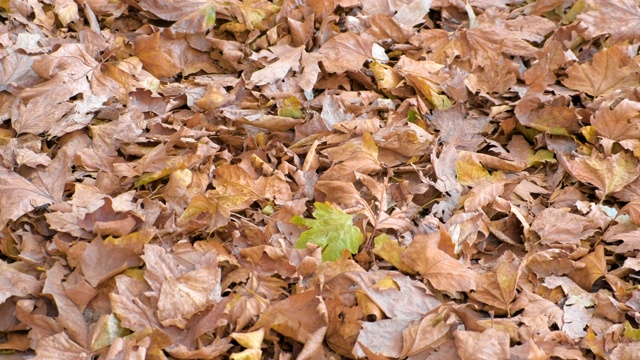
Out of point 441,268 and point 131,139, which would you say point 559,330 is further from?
point 131,139

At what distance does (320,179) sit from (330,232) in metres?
0.29

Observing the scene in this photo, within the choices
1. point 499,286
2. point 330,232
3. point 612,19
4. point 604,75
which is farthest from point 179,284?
point 612,19

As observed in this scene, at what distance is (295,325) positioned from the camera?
1.66 m

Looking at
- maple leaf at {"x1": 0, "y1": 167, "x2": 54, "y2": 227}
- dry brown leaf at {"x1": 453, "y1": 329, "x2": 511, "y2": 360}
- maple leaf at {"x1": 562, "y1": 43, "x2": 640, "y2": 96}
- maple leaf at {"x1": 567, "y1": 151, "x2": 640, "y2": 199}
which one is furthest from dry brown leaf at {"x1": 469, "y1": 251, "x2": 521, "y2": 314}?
maple leaf at {"x1": 0, "y1": 167, "x2": 54, "y2": 227}

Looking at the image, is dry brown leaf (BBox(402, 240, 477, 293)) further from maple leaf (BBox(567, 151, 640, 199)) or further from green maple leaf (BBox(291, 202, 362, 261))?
maple leaf (BBox(567, 151, 640, 199))

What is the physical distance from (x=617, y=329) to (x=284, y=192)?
105 centimetres

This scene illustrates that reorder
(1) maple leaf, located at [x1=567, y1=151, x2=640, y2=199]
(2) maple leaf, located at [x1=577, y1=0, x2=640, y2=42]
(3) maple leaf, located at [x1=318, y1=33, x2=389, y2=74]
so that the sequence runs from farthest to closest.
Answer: (2) maple leaf, located at [x1=577, y1=0, x2=640, y2=42], (3) maple leaf, located at [x1=318, y1=33, x2=389, y2=74], (1) maple leaf, located at [x1=567, y1=151, x2=640, y2=199]

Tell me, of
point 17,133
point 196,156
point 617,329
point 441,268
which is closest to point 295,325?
point 441,268

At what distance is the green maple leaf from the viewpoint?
185cm

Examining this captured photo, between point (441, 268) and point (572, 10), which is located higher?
point (572, 10)

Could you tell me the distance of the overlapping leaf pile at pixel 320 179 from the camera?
66.0 inches

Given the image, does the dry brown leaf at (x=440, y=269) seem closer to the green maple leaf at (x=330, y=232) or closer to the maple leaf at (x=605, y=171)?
the green maple leaf at (x=330, y=232)

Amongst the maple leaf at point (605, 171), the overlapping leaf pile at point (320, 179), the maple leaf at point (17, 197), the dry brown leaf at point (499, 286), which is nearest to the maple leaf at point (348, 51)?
the overlapping leaf pile at point (320, 179)

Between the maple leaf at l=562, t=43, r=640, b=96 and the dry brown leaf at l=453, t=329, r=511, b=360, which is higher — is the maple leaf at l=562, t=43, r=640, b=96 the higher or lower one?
the higher one
